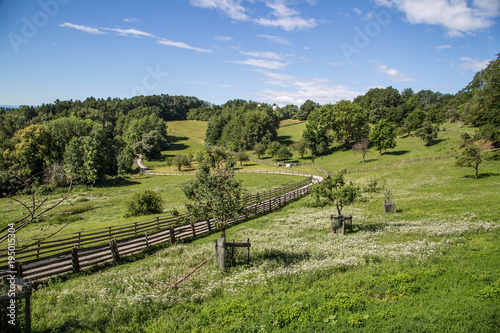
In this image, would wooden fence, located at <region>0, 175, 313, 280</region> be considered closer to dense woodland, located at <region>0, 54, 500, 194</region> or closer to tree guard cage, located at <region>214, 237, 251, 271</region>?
tree guard cage, located at <region>214, 237, 251, 271</region>

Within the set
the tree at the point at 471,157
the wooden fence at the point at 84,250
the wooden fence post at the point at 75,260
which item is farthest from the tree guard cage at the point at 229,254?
the tree at the point at 471,157

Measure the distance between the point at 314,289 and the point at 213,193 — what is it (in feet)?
23.6

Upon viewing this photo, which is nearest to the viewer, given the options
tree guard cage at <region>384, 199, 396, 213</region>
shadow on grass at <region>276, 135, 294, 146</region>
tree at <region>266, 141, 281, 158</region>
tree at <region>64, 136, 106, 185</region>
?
tree guard cage at <region>384, 199, 396, 213</region>

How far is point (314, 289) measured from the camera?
11477 millimetres

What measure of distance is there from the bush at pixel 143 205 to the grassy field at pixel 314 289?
652 inches

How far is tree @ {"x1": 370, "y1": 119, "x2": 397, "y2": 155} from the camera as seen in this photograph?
254ft

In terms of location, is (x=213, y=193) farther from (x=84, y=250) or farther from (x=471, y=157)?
(x=471, y=157)

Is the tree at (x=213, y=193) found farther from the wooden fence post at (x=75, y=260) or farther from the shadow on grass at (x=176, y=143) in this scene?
the shadow on grass at (x=176, y=143)

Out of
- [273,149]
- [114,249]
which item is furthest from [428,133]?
[114,249]

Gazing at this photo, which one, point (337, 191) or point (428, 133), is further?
point (428, 133)

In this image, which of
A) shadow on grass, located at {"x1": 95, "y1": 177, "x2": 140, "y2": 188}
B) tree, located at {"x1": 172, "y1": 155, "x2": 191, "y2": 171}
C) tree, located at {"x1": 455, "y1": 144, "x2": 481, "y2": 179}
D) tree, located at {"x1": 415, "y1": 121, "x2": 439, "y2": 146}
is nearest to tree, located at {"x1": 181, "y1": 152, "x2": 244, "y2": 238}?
tree, located at {"x1": 455, "y1": 144, "x2": 481, "y2": 179}

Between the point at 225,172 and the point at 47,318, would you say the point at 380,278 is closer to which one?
the point at 225,172

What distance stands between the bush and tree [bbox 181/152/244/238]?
21.4m

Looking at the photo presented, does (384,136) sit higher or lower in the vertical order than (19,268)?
higher
